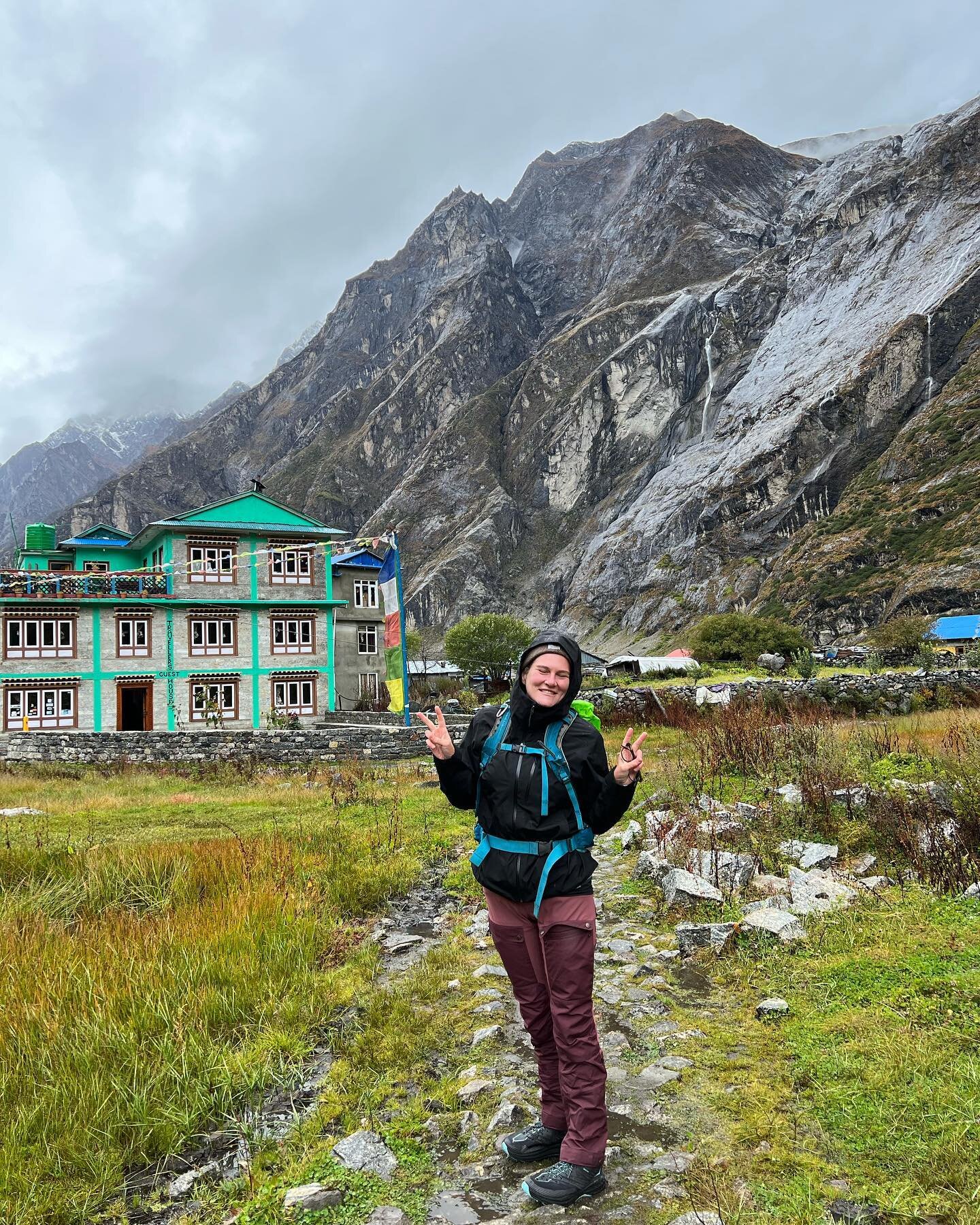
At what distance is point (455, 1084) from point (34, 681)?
105 feet

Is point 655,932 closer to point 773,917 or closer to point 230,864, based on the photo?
point 773,917

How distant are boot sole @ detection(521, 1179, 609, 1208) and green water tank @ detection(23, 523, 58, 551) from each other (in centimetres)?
4048

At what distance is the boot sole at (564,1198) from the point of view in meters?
3.11

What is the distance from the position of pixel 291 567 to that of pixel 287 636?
10.6 ft

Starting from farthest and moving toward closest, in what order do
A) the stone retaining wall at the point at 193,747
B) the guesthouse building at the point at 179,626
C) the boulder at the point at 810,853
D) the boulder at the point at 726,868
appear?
1. the guesthouse building at the point at 179,626
2. the stone retaining wall at the point at 193,747
3. the boulder at the point at 810,853
4. the boulder at the point at 726,868

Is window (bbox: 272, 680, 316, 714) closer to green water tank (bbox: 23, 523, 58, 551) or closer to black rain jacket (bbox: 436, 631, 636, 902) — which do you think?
green water tank (bbox: 23, 523, 58, 551)

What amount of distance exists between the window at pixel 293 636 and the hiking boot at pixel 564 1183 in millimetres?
31949

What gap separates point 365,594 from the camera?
1725 inches

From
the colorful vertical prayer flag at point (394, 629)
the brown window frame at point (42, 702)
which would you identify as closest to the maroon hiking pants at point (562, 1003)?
the colorful vertical prayer flag at point (394, 629)

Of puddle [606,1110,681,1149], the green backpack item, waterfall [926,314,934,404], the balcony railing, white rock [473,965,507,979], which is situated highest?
waterfall [926,314,934,404]

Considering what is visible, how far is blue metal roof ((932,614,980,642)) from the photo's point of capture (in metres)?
55.5

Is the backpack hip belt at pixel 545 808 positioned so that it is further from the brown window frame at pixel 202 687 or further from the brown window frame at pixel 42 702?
the brown window frame at pixel 42 702

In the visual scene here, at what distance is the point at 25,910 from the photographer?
22.3 ft

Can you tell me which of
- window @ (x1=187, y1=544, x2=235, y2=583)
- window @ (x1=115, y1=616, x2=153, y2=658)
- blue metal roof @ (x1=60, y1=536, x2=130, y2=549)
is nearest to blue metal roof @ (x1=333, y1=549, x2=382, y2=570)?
window @ (x1=187, y1=544, x2=235, y2=583)
